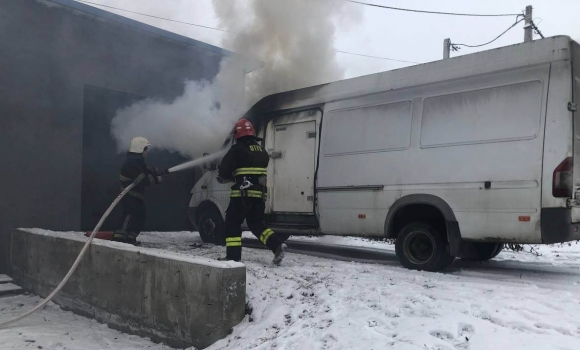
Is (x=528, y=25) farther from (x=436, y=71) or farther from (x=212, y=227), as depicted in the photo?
(x=212, y=227)

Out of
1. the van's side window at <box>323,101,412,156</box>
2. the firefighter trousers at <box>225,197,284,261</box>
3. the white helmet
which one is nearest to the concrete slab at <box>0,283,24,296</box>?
the white helmet

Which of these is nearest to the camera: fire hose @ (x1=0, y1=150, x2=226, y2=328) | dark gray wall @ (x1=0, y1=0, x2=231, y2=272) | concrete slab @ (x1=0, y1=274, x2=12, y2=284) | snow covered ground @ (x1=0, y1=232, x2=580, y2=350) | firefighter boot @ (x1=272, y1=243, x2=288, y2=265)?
snow covered ground @ (x1=0, y1=232, x2=580, y2=350)

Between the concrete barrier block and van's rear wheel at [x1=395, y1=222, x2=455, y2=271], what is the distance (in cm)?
238

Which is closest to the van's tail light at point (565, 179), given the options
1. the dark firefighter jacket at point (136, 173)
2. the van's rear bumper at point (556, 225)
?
the van's rear bumper at point (556, 225)

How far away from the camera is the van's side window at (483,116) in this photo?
4743 millimetres

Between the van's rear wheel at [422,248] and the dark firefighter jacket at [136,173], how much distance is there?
3.88 meters

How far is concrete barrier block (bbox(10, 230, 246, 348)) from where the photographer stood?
154 inches

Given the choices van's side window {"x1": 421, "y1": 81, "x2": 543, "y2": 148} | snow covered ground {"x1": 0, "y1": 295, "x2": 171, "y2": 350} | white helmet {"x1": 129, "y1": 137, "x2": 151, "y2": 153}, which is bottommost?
snow covered ground {"x1": 0, "y1": 295, "x2": 171, "y2": 350}

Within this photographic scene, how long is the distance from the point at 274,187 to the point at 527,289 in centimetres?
396

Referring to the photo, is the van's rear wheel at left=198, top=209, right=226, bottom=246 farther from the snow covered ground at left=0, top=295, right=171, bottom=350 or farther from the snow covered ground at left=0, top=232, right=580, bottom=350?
the snow covered ground at left=0, top=295, right=171, bottom=350

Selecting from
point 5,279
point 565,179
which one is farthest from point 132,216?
point 565,179

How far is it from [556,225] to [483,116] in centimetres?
134

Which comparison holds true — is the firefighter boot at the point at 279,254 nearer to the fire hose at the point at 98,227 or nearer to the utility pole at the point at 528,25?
the fire hose at the point at 98,227

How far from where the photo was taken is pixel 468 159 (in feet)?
16.7
